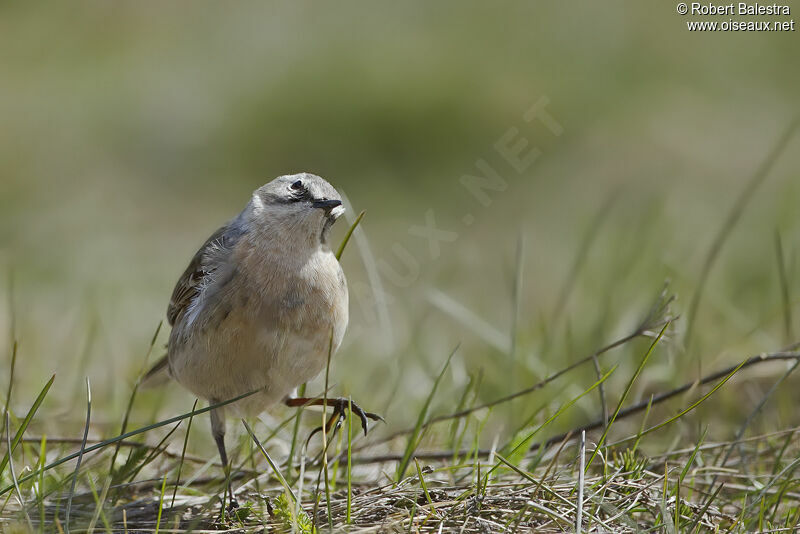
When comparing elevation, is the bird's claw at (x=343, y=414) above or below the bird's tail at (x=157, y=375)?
below

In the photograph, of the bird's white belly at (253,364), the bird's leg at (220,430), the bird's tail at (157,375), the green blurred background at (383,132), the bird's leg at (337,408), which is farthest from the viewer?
the green blurred background at (383,132)

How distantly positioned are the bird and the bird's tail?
511 millimetres

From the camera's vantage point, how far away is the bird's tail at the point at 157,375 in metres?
4.86

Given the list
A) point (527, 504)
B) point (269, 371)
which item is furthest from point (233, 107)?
point (527, 504)

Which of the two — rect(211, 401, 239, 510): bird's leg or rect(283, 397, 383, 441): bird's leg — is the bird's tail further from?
rect(283, 397, 383, 441): bird's leg

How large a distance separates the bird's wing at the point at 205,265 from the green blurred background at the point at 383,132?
116 inches

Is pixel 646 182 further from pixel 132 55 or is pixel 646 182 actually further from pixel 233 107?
pixel 132 55

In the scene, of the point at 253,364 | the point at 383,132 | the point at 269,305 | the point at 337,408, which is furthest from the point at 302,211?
the point at 383,132

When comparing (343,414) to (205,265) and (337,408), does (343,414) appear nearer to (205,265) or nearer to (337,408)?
(337,408)

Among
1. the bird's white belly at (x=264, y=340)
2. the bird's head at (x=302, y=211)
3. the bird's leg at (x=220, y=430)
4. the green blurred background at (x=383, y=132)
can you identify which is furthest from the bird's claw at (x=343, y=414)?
the green blurred background at (x=383, y=132)

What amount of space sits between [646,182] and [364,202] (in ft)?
10.9

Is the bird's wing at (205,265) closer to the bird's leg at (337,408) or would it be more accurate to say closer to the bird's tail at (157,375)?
the bird's tail at (157,375)

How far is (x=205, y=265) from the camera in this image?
4.36m

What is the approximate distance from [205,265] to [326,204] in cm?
70
